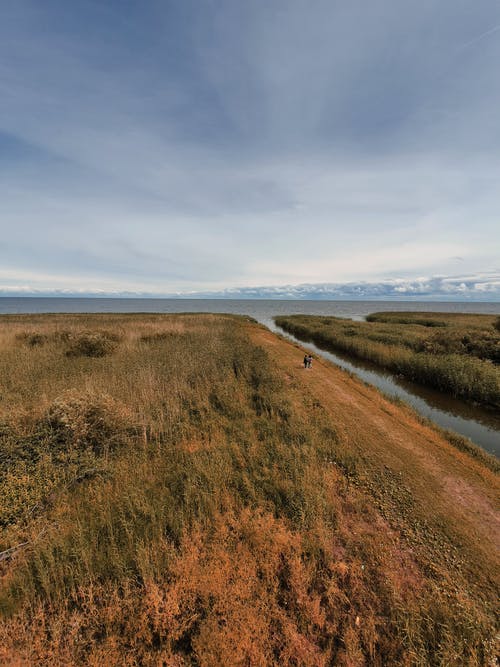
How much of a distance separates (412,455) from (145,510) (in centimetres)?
797

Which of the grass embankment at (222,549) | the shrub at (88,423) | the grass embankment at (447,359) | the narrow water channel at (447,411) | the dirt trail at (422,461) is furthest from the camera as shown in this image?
the grass embankment at (447,359)

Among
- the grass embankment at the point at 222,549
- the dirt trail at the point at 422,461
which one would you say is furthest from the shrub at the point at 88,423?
the dirt trail at the point at 422,461

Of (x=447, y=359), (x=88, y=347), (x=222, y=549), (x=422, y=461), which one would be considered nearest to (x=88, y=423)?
(x=222, y=549)

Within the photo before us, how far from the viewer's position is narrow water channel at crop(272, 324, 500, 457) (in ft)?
36.6

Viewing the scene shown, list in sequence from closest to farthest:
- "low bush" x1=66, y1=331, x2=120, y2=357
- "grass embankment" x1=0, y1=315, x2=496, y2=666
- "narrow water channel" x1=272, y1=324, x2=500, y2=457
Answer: "grass embankment" x1=0, y1=315, x2=496, y2=666 → "narrow water channel" x1=272, y1=324, x2=500, y2=457 → "low bush" x1=66, y1=331, x2=120, y2=357

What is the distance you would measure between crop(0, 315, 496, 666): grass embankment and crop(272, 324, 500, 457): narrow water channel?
4.83m

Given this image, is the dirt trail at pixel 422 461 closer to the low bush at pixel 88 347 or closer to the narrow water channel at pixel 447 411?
the narrow water channel at pixel 447 411

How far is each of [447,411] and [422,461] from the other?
8312 millimetres

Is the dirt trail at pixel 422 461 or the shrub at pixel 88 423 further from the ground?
the shrub at pixel 88 423

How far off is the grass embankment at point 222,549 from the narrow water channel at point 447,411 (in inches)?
190

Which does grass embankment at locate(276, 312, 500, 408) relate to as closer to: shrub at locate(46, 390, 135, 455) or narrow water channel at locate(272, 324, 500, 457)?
narrow water channel at locate(272, 324, 500, 457)

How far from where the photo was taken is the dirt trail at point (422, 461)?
18.8 ft

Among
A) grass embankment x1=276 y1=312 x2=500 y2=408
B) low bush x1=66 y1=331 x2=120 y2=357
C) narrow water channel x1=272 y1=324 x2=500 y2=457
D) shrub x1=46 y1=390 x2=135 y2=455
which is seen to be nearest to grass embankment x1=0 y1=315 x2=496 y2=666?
shrub x1=46 y1=390 x2=135 y2=455

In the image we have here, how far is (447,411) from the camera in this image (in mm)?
13711
